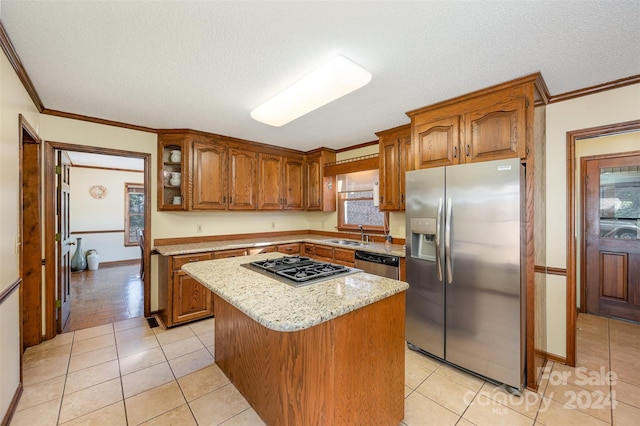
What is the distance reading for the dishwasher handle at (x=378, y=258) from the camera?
9.74 ft

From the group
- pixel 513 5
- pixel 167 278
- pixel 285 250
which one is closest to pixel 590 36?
pixel 513 5

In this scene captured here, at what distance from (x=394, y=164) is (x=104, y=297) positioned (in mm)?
4670

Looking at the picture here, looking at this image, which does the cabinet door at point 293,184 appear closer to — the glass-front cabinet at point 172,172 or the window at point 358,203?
the window at point 358,203

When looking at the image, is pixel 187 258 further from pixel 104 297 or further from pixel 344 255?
pixel 104 297

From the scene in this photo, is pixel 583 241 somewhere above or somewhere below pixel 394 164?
below

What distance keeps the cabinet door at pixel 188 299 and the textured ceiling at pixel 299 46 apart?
192 cm

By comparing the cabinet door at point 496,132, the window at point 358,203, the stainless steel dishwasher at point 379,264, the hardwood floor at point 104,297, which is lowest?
the hardwood floor at point 104,297

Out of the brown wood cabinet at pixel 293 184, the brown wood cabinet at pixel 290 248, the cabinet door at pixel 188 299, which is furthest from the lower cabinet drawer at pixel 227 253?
the brown wood cabinet at pixel 293 184

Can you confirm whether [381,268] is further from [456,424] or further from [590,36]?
[590,36]

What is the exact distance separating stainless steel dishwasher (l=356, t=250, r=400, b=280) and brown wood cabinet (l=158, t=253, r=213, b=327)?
1852mm

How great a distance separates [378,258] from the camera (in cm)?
314

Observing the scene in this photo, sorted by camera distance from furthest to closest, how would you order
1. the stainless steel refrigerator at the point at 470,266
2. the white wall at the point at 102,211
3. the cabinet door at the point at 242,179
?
the white wall at the point at 102,211
the cabinet door at the point at 242,179
the stainless steel refrigerator at the point at 470,266

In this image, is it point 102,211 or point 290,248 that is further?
point 102,211

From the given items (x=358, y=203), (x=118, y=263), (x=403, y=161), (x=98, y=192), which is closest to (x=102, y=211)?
(x=98, y=192)
